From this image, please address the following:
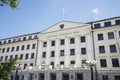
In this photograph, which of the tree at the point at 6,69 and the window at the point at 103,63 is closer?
the tree at the point at 6,69

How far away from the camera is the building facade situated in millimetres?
28188

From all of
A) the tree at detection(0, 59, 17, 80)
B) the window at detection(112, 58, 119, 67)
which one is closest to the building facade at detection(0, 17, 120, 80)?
the window at detection(112, 58, 119, 67)

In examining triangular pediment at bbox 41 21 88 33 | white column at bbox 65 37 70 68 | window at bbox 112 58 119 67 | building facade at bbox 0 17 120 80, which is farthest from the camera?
triangular pediment at bbox 41 21 88 33

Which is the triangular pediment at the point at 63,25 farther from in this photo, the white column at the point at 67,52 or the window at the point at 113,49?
the window at the point at 113,49

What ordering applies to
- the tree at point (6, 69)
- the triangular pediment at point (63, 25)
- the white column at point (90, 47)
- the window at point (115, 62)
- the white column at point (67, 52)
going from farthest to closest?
the triangular pediment at point (63, 25) < the white column at point (67, 52) < the white column at point (90, 47) < the window at point (115, 62) < the tree at point (6, 69)

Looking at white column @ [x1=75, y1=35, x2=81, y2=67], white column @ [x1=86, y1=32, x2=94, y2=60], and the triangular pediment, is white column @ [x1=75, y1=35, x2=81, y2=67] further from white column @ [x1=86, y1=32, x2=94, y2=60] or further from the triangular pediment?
the triangular pediment

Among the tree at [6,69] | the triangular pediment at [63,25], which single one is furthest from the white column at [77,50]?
the tree at [6,69]

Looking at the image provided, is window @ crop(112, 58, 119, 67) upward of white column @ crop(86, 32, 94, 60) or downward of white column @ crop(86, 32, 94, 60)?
downward

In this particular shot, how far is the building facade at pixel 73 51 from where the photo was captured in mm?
28188

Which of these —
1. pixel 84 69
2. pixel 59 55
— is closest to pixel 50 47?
pixel 59 55

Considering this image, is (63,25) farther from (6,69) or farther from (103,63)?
(6,69)

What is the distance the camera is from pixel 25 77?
3422cm

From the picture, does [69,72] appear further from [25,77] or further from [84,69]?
[25,77]

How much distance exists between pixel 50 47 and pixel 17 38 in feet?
48.8
